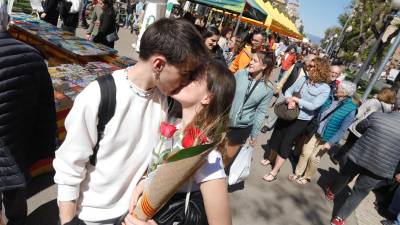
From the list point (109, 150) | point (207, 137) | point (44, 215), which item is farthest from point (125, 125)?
point (44, 215)

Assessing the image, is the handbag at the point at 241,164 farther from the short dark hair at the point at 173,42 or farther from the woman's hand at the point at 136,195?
the short dark hair at the point at 173,42

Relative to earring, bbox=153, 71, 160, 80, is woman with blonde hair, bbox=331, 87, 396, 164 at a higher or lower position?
lower

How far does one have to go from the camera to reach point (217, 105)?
4.80ft

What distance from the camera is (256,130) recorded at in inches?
159

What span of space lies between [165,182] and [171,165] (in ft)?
0.27

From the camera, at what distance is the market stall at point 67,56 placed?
395 cm

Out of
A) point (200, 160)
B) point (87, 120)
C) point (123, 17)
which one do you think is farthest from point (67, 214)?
point (123, 17)

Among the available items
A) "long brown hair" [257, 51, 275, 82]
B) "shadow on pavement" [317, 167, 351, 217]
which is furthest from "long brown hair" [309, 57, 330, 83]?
"shadow on pavement" [317, 167, 351, 217]

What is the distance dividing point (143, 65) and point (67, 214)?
715 mm

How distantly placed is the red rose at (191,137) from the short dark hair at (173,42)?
0.28 metres

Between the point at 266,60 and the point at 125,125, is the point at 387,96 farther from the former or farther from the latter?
the point at 125,125

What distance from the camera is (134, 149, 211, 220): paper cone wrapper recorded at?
114 centimetres

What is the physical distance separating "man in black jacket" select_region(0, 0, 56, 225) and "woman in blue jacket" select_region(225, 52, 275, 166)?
6.68 ft

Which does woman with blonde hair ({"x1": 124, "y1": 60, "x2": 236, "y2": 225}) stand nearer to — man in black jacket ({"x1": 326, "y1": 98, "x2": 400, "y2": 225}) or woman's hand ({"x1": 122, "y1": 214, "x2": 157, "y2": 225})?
woman's hand ({"x1": 122, "y1": 214, "x2": 157, "y2": 225})
